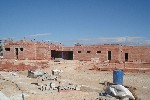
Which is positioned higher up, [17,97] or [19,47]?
[19,47]

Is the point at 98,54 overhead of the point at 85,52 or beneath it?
beneath

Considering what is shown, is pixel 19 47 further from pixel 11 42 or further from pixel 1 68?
pixel 1 68

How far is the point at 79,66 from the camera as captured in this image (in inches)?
1037

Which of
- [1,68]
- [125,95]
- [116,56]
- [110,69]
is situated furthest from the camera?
[116,56]

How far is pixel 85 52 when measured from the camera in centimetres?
3575

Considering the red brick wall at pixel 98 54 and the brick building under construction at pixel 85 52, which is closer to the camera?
the brick building under construction at pixel 85 52

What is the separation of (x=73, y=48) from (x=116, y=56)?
6997 mm

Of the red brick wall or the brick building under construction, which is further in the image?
the red brick wall

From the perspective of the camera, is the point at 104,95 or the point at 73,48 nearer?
the point at 104,95

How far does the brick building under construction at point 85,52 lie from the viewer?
31562mm

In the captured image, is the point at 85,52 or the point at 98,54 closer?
the point at 98,54

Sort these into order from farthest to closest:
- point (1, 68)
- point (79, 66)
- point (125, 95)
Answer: point (79, 66)
point (1, 68)
point (125, 95)

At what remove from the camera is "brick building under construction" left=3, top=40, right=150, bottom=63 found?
3156 cm

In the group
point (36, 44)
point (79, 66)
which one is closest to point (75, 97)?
point (79, 66)
